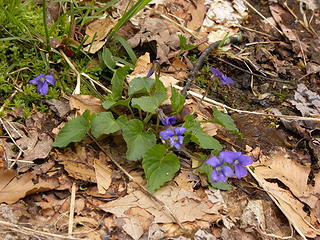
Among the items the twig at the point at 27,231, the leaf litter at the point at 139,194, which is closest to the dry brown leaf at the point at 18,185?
the leaf litter at the point at 139,194

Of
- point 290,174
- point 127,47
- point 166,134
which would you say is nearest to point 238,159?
point 166,134

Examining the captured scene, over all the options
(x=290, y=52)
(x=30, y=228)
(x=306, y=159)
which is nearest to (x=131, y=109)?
(x=30, y=228)

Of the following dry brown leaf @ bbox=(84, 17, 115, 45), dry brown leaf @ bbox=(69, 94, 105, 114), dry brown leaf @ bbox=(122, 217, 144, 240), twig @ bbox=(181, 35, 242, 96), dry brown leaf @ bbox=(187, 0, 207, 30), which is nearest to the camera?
dry brown leaf @ bbox=(122, 217, 144, 240)

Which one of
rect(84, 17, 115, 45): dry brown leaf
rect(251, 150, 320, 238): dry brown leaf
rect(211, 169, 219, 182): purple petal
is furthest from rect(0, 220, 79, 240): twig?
rect(84, 17, 115, 45): dry brown leaf

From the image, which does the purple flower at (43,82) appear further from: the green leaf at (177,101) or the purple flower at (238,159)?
the purple flower at (238,159)

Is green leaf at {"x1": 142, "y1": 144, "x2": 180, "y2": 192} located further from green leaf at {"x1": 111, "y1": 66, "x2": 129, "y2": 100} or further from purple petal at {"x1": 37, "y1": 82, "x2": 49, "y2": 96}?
purple petal at {"x1": 37, "y1": 82, "x2": 49, "y2": 96}

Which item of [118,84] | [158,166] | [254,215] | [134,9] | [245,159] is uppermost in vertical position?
[134,9]

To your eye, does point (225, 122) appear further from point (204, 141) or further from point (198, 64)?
point (198, 64)
